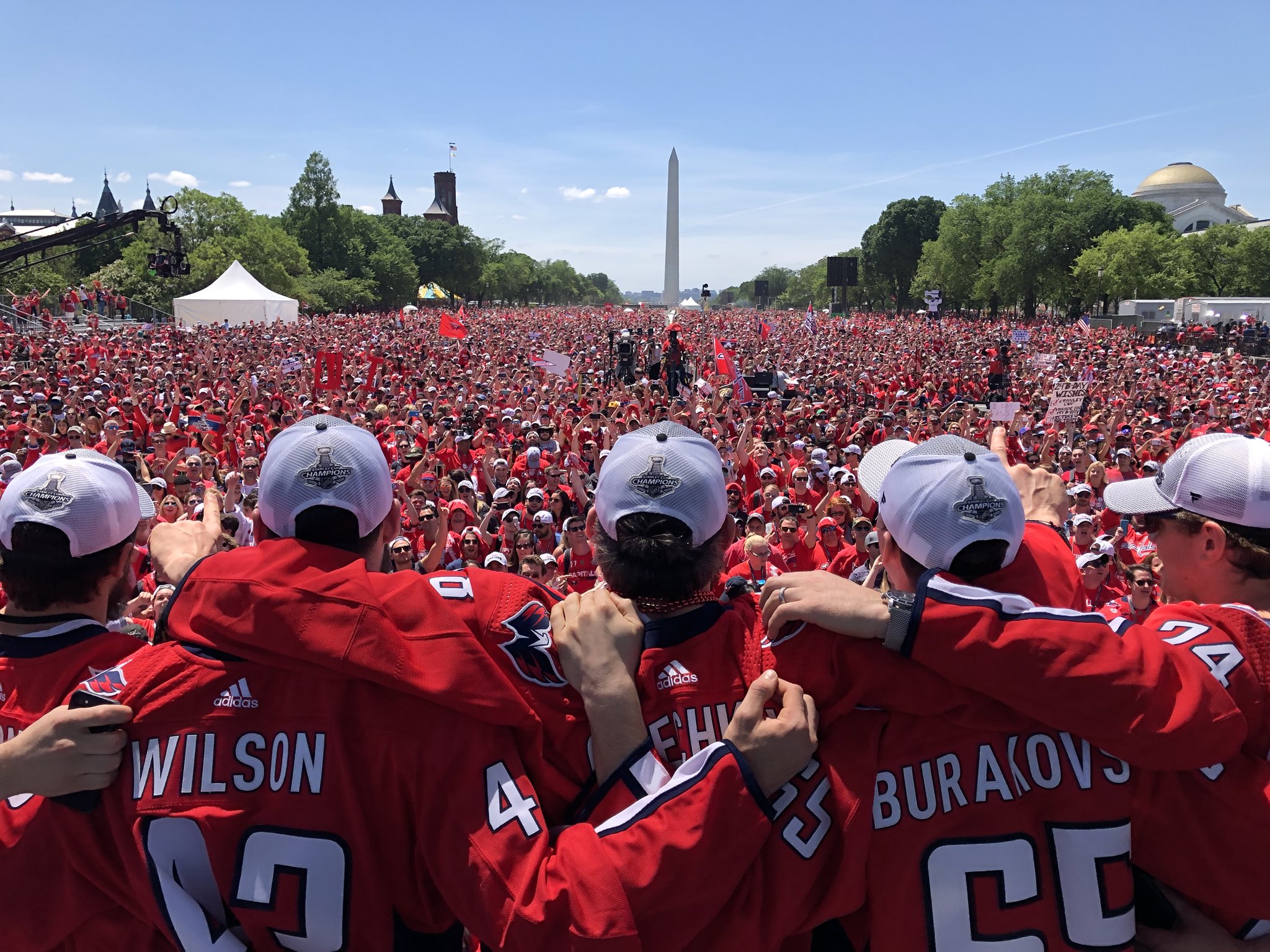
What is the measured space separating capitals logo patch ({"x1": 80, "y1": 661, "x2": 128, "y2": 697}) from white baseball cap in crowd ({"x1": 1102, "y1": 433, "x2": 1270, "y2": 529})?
216cm

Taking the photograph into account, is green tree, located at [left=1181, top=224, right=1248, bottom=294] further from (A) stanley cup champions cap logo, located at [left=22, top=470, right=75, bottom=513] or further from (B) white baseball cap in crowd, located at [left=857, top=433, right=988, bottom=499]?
(A) stanley cup champions cap logo, located at [left=22, top=470, right=75, bottom=513]

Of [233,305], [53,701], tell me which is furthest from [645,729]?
[233,305]

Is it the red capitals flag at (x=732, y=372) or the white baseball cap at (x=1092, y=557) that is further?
the red capitals flag at (x=732, y=372)

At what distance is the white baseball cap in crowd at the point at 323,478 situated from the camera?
5.96 ft

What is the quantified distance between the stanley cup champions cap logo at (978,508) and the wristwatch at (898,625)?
10.1 inches

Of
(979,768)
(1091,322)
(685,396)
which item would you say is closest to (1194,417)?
(685,396)

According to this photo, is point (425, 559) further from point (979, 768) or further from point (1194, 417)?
point (1194, 417)

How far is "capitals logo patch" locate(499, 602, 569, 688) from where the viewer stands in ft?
5.64

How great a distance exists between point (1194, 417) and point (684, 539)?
1730 cm

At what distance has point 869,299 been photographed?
112 meters

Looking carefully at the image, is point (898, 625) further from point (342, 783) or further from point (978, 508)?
point (342, 783)

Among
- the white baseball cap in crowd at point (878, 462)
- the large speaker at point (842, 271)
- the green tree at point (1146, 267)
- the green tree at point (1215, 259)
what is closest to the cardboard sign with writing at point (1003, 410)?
the white baseball cap in crowd at point (878, 462)

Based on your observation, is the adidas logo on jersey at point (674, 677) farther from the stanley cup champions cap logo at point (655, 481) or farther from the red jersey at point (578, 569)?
the red jersey at point (578, 569)

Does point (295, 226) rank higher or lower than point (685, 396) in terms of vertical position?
higher
